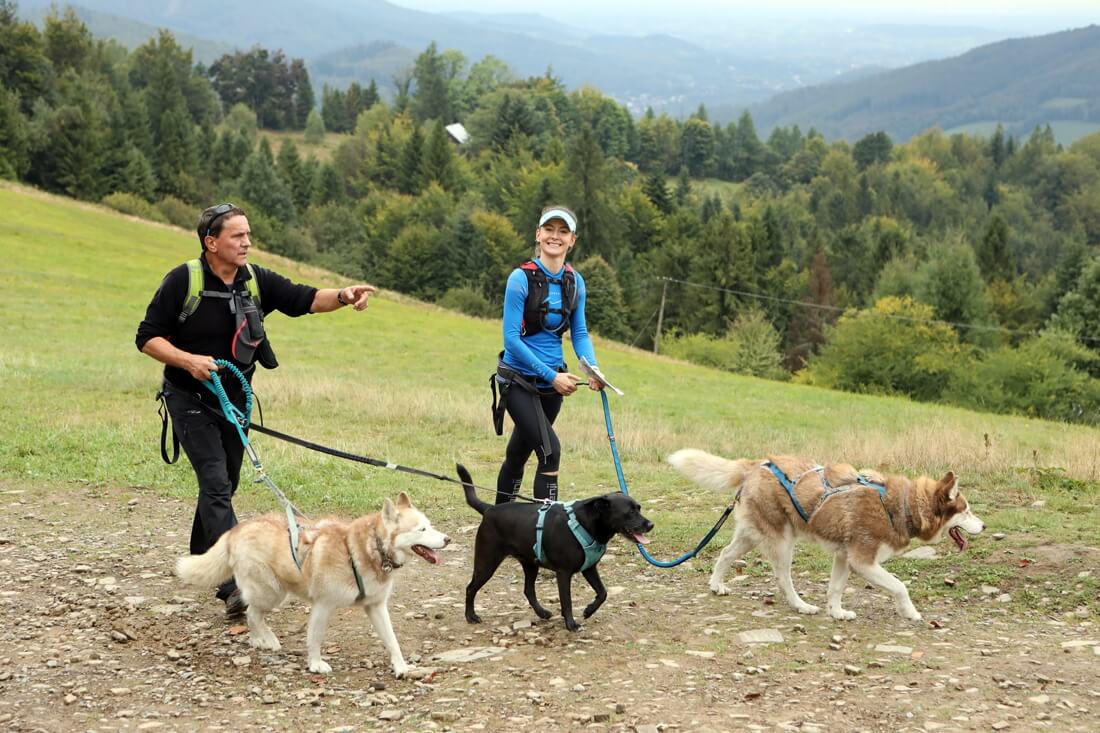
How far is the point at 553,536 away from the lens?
24.5 ft

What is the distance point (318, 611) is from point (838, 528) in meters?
3.97

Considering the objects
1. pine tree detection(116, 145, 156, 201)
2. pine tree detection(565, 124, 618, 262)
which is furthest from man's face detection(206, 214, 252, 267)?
pine tree detection(565, 124, 618, 262)

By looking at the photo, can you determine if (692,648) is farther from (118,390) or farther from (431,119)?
(431,119)

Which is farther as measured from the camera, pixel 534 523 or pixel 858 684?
pixel 534 523

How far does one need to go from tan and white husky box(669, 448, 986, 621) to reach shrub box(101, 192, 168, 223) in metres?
72.5

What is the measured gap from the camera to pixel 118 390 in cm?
1972

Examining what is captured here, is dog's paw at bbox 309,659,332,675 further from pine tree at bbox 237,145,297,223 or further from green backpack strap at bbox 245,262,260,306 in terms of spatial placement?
pine tree at bbox 237,145,297,223

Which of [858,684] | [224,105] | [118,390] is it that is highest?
[224,105]

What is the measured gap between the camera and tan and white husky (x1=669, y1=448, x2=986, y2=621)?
7.94m

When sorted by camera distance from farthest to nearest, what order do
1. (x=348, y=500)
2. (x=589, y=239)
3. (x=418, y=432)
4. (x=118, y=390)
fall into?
(x=589, y=239) → (x=118, y=390) → (x=418, y=432) → (x=348, y=500)

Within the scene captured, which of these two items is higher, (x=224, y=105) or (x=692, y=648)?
(x=224, y=105)

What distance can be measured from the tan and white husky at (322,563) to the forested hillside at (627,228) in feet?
131

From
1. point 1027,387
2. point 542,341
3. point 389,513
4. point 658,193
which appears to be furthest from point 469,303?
point 389,513

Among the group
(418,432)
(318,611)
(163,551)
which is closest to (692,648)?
(318,611)
